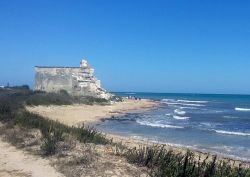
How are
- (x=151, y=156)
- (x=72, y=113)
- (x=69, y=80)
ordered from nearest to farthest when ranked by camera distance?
1. (x=151, y=156)
2. (x=72, y=113)
3. (x=69, y=80)

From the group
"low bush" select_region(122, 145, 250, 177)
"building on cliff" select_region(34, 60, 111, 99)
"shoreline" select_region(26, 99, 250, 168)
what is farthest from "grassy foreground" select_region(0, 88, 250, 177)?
"building on cliff" select_region(34, 60, 111, 99)

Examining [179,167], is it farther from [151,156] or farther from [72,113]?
[72,113]

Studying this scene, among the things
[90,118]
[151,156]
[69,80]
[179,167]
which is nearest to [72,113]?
[90,118]

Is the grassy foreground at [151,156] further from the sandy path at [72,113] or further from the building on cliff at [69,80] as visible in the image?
the building on cliff at [69,80]

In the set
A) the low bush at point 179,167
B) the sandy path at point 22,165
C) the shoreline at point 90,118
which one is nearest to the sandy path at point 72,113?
the shoreline at point 90,118

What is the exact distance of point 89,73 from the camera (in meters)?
62.6

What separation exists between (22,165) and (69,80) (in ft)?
168

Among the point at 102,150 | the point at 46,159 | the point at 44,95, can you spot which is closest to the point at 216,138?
the point at 102,150

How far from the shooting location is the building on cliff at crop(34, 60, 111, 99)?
61153 millimetres

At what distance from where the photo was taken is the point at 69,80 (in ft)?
202

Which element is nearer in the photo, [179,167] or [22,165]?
[179,167]

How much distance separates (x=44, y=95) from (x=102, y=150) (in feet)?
115

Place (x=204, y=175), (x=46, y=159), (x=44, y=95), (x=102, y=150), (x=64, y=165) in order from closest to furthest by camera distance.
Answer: (x=204, y=175)
(x=64, y=165)
(x=46, y=159)
(x=102, y=150)
(x=44, y=95)

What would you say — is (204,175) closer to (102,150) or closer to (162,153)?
(162,153)
